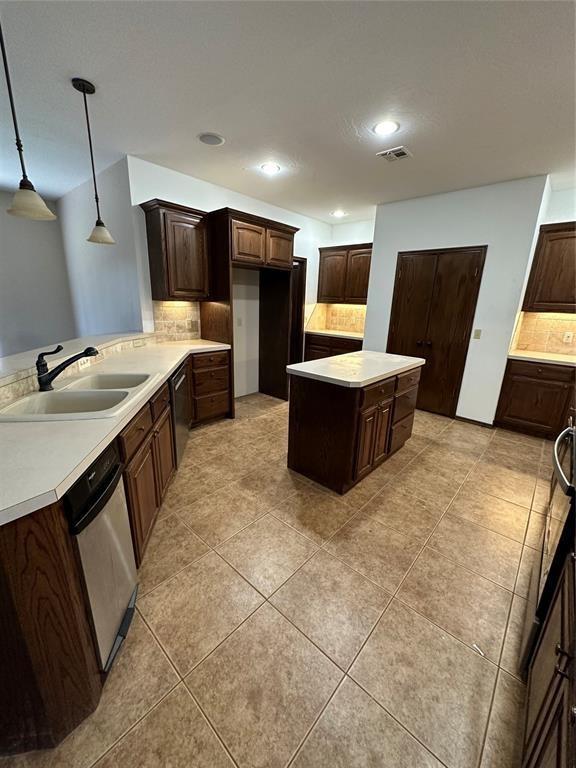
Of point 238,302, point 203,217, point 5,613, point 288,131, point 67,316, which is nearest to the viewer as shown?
point 5,613

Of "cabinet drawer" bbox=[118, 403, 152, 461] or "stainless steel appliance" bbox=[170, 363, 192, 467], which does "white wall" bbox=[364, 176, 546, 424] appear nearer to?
"stainless steel appliance" bbox=[170, 363, 192, 467]

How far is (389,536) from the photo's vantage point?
6.56 ft

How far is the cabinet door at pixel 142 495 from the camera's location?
5.07ft

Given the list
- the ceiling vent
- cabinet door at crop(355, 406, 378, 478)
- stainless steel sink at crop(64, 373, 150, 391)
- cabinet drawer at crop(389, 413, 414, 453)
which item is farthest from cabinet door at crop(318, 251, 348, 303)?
stainless steel sink at crop(64, 373, 150, 391)

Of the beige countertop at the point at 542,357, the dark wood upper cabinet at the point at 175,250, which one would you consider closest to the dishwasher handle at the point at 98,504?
the dark wood upper cabinet at the point at 175,250

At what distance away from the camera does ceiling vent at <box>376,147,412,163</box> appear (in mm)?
2689

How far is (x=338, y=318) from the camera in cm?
567

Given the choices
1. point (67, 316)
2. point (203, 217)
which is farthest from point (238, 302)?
point (67, 316)

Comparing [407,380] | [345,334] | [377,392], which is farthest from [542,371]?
[345,334]

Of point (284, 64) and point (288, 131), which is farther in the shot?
point (288, 131)

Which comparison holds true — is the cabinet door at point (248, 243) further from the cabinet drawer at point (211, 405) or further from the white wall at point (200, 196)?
the cabinet drawer at point (211, 405)

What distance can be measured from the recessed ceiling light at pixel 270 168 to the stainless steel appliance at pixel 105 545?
3099 millimetres

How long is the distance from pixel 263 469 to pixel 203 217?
2.74m

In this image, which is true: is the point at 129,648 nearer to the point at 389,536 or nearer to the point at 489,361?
the point at 389,536
